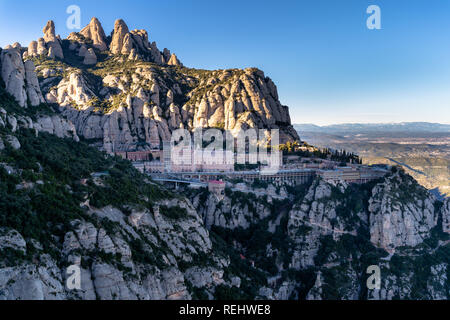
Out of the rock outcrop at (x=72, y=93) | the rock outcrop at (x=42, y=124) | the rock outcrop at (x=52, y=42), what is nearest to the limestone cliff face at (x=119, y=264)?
the rock outcrop at (x=42, y=124)

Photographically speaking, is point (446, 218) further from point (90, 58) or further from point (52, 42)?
point (52, 42)

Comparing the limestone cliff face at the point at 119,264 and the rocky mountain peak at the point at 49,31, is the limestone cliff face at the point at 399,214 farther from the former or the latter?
the rocky mountain peak at the point at 49,31

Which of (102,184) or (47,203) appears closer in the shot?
(47,203)

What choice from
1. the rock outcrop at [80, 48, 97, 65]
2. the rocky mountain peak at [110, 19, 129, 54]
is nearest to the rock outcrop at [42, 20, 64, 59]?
the rock outcrop at [80, 48, 97, 65]

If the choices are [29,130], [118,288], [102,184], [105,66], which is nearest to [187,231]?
[102,184]

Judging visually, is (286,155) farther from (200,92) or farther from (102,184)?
(102,184)

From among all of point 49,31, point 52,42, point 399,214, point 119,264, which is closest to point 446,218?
point 399,214
